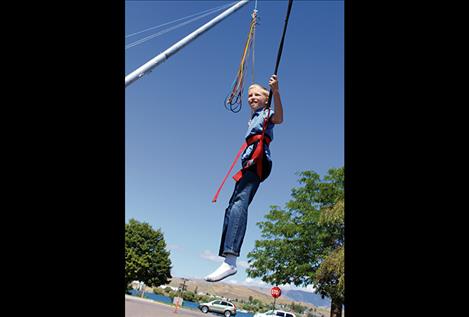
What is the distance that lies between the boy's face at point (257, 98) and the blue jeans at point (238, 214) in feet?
2.40

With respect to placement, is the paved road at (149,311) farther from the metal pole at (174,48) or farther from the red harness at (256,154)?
the red harness at (256,154)

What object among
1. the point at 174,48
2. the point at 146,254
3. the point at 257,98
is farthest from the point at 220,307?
the point at 257,98

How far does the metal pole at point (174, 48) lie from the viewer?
3541mm

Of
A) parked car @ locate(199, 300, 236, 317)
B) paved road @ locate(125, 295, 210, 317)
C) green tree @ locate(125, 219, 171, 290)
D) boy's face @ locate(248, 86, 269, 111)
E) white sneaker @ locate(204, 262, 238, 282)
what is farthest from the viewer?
green tree @ locate(125, 219, 171, 290)

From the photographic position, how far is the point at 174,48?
4.42 metres

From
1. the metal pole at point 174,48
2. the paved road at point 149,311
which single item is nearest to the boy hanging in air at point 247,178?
the metal pole at point 174,48

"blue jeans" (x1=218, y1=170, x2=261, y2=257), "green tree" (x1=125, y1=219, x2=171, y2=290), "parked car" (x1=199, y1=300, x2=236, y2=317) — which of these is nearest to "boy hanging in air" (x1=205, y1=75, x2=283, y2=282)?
"blue jeans" (x1=218, y1=170, x2=261, y2=257)

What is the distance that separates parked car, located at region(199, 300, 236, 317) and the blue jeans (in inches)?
945

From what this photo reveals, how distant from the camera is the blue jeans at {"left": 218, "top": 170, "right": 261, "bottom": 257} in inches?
94.4

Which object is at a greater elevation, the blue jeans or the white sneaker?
the blue jeans

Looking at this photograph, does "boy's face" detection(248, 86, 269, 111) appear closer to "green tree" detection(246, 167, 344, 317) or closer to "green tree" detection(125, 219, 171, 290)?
"green tree" detection(246, 167, 344, 317)
